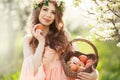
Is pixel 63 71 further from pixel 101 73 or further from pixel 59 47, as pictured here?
pixel 101 73

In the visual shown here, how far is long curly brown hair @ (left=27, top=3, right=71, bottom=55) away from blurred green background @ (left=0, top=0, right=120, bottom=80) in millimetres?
5303

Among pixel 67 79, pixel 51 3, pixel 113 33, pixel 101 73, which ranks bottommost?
pixel 101 73

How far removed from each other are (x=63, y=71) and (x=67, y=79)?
0.28 ft

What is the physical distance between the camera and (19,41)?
1041cm

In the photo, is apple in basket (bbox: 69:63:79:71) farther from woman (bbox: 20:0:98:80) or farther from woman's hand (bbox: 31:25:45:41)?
woman's hand (bbox: 31:25:45:41)

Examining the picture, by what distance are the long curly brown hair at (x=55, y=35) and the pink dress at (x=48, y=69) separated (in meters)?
0.06

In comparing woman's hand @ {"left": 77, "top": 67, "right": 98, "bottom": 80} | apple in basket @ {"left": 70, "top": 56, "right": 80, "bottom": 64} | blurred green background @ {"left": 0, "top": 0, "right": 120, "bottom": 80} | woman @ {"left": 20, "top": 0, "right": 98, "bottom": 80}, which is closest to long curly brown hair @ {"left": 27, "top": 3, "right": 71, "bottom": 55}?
woman @ {"left": 20, "top": 0, "right": 98, "bottom": 80}

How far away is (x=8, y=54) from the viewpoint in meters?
10.2

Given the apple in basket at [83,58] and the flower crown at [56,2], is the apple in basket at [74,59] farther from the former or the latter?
the flower crown at [56,2]

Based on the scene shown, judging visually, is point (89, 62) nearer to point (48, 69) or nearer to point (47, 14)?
point (48, 69)

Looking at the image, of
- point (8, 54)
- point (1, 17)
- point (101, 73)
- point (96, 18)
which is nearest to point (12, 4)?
point (1, 17)

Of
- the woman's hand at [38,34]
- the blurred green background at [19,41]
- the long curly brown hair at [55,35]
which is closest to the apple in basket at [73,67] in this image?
the long curly brown hair at [55,35]

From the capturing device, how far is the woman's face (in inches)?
159

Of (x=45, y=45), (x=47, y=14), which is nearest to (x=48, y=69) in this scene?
(x=45, y=45)
